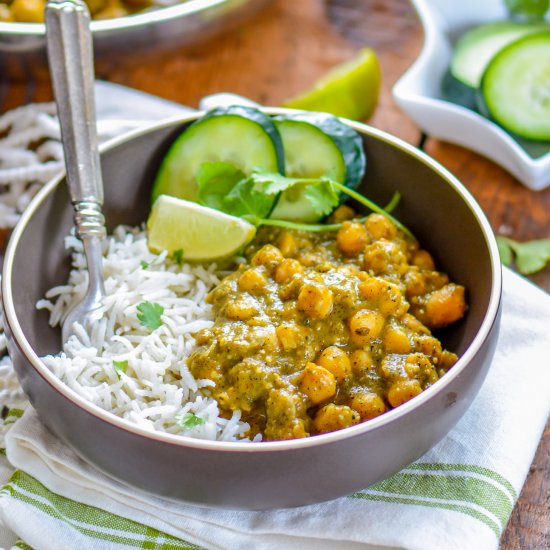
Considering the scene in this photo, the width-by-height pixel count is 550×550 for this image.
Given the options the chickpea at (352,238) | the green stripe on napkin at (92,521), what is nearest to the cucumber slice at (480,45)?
the chickpea at (352,238)

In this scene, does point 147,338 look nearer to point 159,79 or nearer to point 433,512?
point 433,512

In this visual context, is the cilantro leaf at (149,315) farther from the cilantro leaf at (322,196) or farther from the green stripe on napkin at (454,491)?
the green stripe on napkin at (454,491)

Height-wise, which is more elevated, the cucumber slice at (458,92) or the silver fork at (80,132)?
the silver fork at (80,132)

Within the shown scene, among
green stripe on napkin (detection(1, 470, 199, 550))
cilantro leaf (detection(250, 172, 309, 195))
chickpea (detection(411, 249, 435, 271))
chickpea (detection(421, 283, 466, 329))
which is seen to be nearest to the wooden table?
chickpea (detection(411, 249, 435, 271))

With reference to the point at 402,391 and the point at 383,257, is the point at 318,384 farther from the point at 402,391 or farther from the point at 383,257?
the point at 383,257

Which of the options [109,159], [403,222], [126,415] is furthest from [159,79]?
[126,415]
